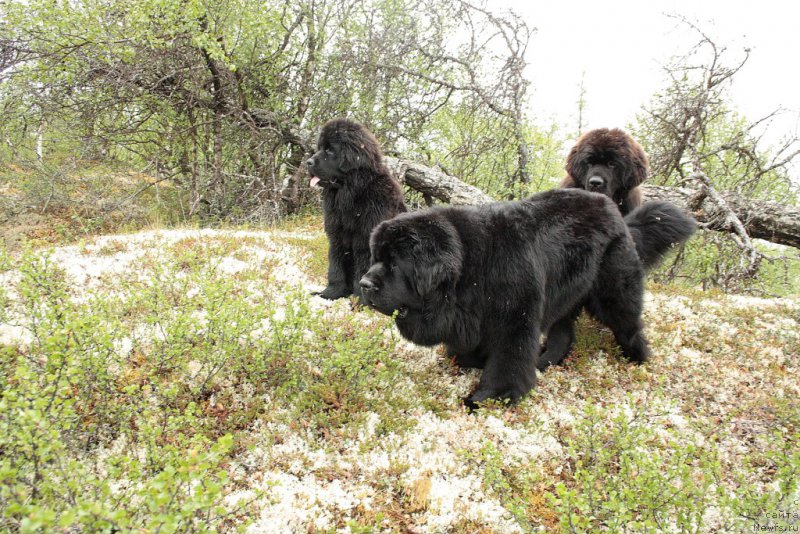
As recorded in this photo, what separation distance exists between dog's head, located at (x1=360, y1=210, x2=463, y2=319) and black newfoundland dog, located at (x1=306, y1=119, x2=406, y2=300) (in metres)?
1.86

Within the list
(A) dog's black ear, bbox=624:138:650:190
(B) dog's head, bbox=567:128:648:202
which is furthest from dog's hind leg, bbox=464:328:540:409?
(A) dog's black ear, bbox=624:138:650:190

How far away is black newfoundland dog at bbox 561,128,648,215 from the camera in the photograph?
5836 millimetres

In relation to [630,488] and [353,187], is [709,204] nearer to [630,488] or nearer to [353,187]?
[353,187]

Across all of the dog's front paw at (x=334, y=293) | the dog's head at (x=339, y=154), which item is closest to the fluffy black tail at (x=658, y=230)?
the dog's head at (x=339, y=154)

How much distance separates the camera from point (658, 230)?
4914mm

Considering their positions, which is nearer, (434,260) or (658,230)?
(434,260)

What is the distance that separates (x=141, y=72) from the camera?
910cm

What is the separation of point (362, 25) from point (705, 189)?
7931mm

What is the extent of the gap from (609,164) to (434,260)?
3.57 m

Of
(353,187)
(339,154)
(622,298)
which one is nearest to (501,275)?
(622,298)

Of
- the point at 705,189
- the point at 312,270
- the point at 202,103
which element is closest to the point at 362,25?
the point at 202,103

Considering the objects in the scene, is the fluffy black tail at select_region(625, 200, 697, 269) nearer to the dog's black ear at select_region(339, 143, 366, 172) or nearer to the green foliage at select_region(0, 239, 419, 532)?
the green foliage at select_region(0, 239, 419, 532)

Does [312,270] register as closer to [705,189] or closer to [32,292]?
[32,292]

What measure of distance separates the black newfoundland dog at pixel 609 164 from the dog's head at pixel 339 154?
8.99 feet
